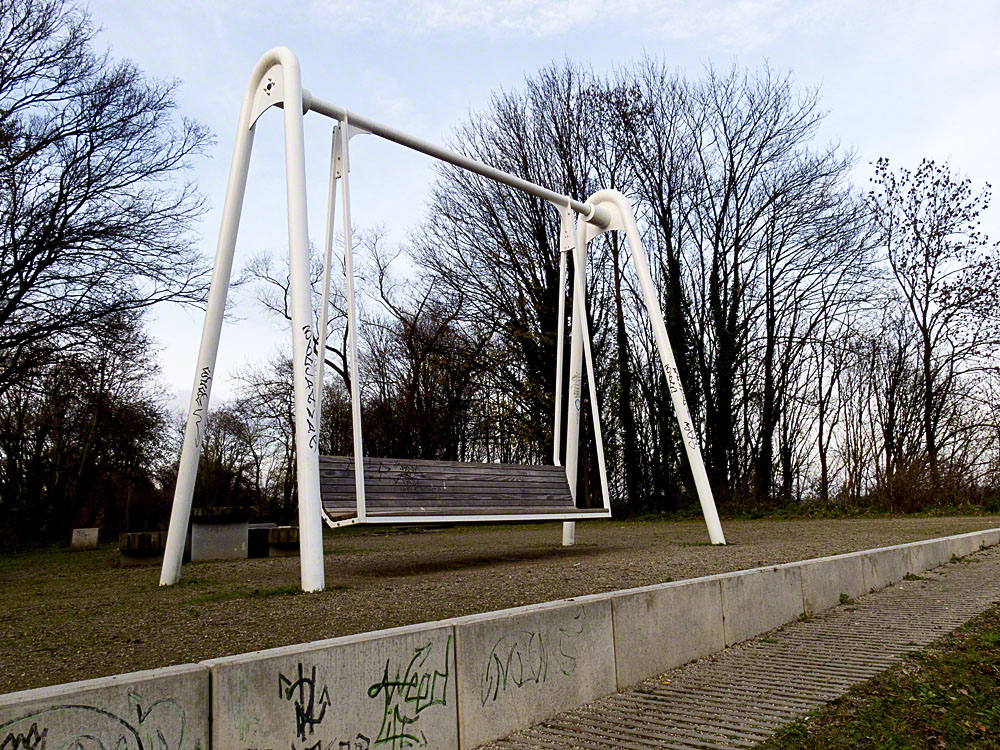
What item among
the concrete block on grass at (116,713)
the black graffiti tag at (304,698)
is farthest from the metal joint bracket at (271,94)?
the concrete block on grass at (116,713)

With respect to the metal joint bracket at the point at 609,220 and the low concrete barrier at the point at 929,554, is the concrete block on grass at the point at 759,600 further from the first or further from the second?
the metal joint bracket at the point at 609,220

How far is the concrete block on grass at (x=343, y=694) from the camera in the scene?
2.66m

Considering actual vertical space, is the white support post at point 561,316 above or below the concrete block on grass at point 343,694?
above

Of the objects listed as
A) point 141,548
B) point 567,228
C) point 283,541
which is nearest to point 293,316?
point 567,228

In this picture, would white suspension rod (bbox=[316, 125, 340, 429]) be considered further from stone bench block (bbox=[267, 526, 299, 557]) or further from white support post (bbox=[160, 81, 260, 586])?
stone bench block (bbox=[267, 526, 299, 557])

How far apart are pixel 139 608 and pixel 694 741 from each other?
11.5ft

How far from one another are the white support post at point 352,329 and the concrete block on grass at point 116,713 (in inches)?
140

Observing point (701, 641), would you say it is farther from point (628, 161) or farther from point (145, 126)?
point (628, 161)

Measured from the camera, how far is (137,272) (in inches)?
615

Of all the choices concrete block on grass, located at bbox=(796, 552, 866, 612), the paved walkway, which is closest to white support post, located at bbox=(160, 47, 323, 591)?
the paved walkway

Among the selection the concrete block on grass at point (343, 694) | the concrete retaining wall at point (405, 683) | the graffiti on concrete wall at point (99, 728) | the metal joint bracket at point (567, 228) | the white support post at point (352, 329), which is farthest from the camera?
the metal joint bracket at point (567, 228)

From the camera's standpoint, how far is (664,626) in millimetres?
4656

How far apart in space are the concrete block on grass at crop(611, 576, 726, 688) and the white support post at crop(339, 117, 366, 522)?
7.76ft

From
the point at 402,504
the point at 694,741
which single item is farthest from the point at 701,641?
the point at 402,504
